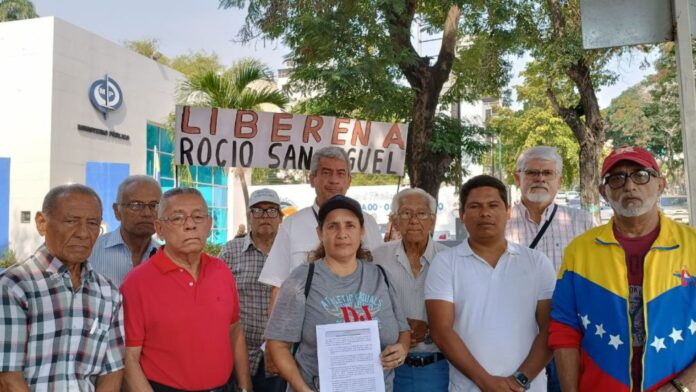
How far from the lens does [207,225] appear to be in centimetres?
297

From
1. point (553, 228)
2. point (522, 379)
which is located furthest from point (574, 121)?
point (522, 379)

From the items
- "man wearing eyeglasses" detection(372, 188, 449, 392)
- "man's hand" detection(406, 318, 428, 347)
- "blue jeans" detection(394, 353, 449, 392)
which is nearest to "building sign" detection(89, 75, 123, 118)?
"man wearing eyeglasses" detection(372, 188, 449, 392)

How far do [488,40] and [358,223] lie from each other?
8059 mm

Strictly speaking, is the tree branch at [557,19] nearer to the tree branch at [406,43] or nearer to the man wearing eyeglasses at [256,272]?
the tree branch at [406,43]

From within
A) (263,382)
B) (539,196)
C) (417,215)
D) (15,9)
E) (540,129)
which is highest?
(15,9)

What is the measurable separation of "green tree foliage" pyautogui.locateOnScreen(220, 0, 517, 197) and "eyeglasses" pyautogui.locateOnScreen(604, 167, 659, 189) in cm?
451

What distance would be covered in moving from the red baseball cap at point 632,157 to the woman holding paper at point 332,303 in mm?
1187

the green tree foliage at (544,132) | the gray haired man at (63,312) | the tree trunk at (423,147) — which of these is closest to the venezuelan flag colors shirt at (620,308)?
the gray haired man at (63,312)

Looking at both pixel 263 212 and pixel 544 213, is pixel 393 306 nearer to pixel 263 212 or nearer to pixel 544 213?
pixel 544 213

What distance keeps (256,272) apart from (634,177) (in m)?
2.71

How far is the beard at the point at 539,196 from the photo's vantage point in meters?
3.97

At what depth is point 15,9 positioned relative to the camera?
120 feet

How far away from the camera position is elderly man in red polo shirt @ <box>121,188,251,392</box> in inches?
107

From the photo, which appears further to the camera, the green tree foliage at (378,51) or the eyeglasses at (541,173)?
the green tree foliage at (378,51)
